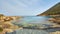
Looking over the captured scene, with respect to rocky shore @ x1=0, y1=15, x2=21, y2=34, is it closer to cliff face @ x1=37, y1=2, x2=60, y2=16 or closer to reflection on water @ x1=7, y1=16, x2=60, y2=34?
reflection on water @ x1=7, y1=16, x2=60, y2=34

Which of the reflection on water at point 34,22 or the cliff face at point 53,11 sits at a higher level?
the cliff face at point 53,11

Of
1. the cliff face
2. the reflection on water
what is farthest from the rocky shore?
the cliff face

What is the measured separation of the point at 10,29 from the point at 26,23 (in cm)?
47

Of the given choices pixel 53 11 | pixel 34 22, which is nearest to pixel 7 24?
pixel 34 22

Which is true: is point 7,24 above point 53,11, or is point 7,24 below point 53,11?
below

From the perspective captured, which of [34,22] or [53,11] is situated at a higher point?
[53,11]

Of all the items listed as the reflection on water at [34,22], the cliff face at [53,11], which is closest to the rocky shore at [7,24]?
the reflection on water at [34,22]

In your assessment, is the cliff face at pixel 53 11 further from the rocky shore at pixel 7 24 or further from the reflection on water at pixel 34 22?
the rocky shore at pixel 7 24

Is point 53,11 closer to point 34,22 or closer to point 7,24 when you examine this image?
point 34,22

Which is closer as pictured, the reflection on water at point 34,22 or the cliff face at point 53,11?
the reflection on water at point 34,22

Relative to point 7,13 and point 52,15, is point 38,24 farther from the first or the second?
point 7,13

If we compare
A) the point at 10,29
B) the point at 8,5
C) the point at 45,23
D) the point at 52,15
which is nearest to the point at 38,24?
the point at 45,23

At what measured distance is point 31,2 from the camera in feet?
12.8

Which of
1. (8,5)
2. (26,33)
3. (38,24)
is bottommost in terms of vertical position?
(26,33)
